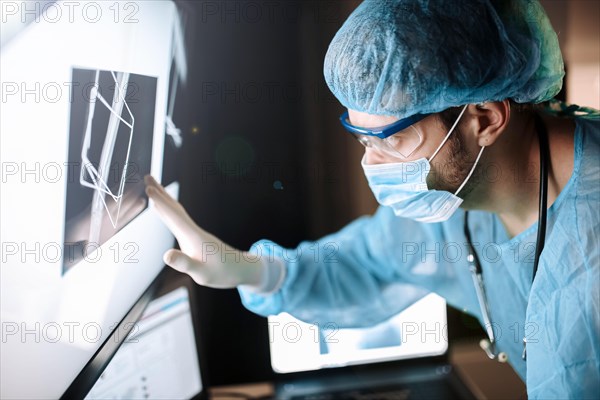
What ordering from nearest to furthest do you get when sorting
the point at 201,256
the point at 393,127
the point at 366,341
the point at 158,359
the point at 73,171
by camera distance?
the point at 73,171, the point at 393,127, the point at 201,256, the point at 158,359, the point at 366,341

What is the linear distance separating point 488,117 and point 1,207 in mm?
733

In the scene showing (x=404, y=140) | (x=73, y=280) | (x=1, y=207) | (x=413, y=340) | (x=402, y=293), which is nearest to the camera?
(x=1, y=207)

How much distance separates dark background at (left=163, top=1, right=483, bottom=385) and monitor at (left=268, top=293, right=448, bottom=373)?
0.07 meters

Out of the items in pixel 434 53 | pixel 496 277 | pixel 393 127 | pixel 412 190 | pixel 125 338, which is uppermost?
pixel 434 53

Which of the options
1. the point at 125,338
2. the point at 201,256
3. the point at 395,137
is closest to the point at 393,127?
the point at 395,137

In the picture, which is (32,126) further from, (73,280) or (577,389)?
(577,389)

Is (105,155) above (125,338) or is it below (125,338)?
above

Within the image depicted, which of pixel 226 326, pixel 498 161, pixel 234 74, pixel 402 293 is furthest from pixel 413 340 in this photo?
pixel 234 74

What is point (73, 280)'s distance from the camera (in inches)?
30.5

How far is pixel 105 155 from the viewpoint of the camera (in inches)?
31.5

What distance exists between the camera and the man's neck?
93 cm

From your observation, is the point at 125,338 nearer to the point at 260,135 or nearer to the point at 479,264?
the point at 260,135

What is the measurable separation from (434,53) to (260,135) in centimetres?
50

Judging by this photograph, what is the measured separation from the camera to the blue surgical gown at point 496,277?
2.68ft
